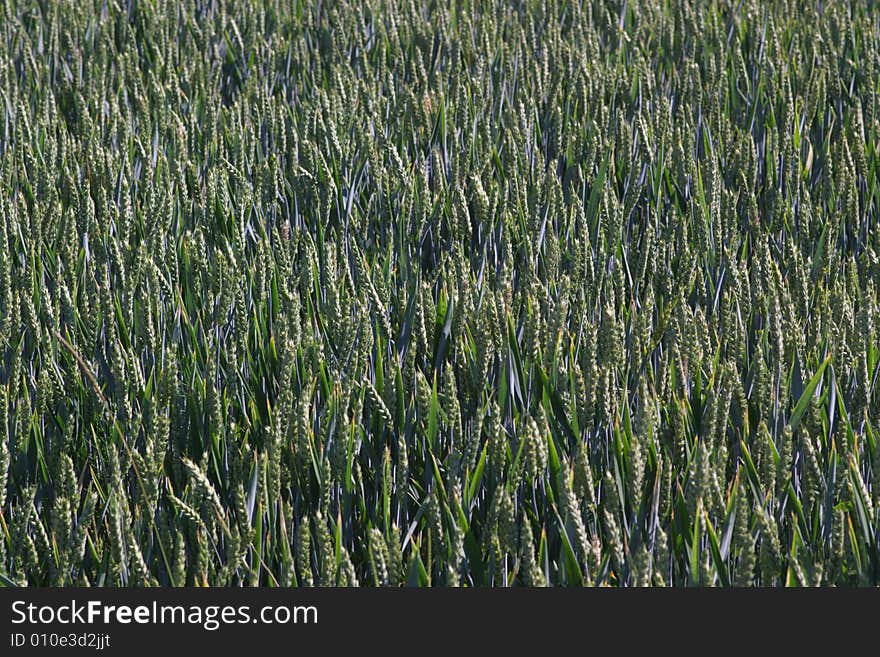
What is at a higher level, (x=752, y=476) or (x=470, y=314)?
(x=470, y=314)

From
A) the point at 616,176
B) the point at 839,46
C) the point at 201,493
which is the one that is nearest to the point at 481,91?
the point at 616,176

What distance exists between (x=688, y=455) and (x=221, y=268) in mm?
855

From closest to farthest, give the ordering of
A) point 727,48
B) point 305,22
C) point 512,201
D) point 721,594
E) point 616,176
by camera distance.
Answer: point 721,594 < point 512,201 < point 616,176 < point 727,48 < point 305,22

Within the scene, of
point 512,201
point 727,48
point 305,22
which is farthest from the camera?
point 305,22

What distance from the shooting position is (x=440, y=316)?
1.89 m

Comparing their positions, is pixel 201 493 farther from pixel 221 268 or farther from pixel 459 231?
pixel 459 231

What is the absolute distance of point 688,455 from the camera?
60.1 inches

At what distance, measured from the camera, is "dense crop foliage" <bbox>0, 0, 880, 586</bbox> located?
4.56ft

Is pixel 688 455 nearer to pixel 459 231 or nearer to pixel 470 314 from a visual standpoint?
pixel 470 314

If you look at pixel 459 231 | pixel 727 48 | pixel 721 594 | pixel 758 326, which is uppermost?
pixel 727 48

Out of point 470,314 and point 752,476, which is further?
point 470,314

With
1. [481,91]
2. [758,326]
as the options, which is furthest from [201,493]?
[481,91]

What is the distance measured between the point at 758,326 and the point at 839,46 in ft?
6.24

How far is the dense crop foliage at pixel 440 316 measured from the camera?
1389 millimetres
